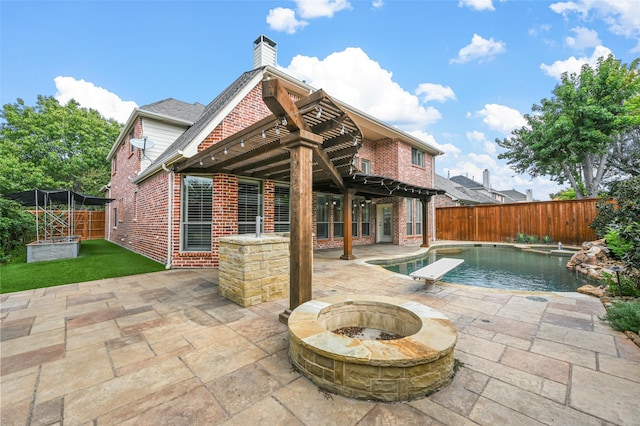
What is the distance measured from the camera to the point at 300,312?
2.53 meters

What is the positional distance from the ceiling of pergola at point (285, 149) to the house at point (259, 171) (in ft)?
0.07

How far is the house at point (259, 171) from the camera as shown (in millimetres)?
3090

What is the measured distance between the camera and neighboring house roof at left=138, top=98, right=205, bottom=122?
9.57 metres

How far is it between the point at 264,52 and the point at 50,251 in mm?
8970

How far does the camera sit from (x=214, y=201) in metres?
6.58

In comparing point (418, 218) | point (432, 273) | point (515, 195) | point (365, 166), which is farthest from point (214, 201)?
point (515, 195)

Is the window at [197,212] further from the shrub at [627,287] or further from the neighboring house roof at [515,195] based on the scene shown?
the neighboring house roof at [515,195]

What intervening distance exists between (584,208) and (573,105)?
651 cm

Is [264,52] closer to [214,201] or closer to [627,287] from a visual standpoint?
[214,201]

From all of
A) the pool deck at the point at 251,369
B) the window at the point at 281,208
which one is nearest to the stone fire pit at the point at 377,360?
the pool deck at the point at 251,369

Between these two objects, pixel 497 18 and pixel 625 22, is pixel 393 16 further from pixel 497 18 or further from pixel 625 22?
pixel 625 22

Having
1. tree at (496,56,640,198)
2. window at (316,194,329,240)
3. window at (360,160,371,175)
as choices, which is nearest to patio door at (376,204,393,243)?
window at (360,160,371,175)

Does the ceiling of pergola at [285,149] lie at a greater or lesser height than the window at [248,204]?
greater

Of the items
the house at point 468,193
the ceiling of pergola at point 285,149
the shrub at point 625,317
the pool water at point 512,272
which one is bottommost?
the pool water at point 512,272
